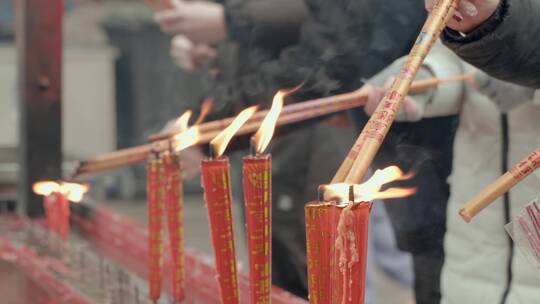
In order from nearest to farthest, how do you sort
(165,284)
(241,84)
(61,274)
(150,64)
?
(165,284), (61,274), (241,84), (150,64)

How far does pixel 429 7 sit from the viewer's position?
1.01 meters

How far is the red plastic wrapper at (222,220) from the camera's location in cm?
106

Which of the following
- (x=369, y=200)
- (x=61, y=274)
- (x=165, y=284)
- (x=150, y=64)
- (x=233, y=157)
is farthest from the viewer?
(x=150, y=64)

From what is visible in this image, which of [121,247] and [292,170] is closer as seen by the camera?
[121,247]

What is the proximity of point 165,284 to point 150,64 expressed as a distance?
209 inches

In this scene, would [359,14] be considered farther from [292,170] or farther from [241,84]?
→ [292,170]

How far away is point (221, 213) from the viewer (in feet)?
3.50

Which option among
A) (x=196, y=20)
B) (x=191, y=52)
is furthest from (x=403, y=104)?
(x=191, y=52)

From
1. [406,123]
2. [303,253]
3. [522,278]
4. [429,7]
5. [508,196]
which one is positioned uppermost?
[429,7]

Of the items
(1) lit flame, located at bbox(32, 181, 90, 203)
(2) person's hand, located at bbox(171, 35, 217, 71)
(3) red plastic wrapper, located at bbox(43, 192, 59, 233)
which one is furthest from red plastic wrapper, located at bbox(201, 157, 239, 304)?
(2) person's hand, located at bbox(171, 35, 217, 71)

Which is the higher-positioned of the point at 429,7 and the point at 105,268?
the point at 429,7

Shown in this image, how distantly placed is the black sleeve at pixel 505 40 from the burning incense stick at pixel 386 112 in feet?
0.28

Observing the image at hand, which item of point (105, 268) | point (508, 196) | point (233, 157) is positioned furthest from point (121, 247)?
point (508, 196)

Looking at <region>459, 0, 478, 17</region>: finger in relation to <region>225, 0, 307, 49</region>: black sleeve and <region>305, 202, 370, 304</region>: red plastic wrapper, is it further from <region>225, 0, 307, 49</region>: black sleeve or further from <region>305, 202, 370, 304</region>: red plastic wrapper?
<region>225, 0, 307, 49</region>: black sleeve
